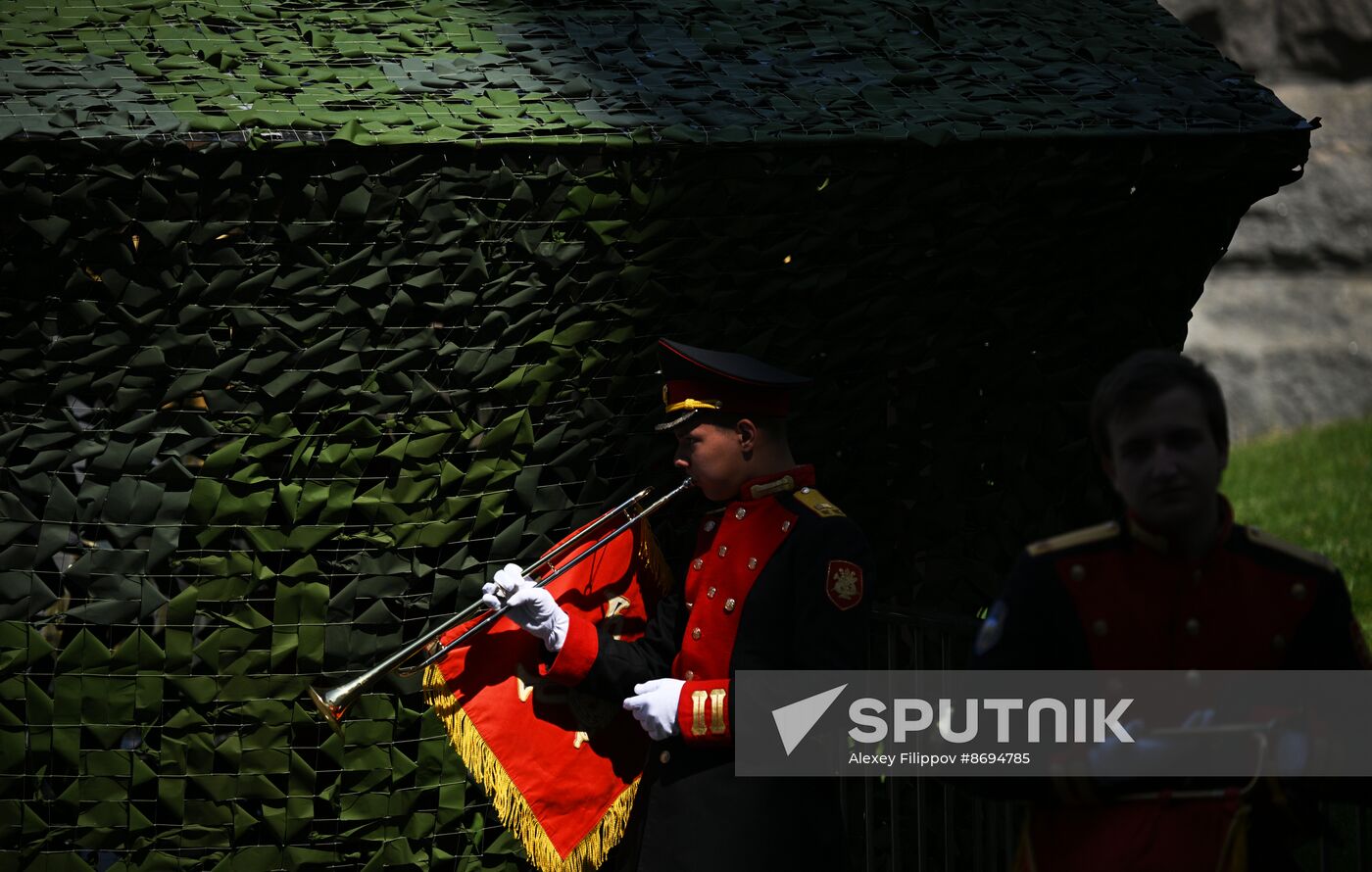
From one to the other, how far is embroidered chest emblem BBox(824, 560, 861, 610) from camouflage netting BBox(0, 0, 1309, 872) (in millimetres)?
767

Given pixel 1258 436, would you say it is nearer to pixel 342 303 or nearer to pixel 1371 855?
pixel 1371 855

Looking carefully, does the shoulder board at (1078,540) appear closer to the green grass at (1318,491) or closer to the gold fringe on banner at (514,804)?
the gold fringe on banner at (514,804)

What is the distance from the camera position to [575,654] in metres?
3.38

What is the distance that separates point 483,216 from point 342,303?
0.38 m

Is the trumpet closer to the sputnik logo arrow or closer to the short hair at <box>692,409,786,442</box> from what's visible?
the short hair at <box>692,409,786,442</box>

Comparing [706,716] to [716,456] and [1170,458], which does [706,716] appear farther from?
[1170,458]

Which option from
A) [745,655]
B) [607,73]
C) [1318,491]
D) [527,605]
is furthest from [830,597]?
[1318,491]

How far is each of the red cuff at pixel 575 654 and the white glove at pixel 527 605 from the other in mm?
15

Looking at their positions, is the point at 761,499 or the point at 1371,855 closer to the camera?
the point at 761,499

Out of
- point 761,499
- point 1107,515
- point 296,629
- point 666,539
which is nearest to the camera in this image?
point 761,499

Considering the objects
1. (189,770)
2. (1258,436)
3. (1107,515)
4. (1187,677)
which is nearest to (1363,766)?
(1187,677)

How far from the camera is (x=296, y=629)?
3.56m

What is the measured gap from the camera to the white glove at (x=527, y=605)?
335cm

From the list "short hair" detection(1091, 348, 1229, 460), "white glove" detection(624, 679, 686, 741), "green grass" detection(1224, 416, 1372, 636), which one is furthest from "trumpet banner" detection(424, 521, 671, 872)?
"green grass" detection(1224, 416, 1372, 636)
